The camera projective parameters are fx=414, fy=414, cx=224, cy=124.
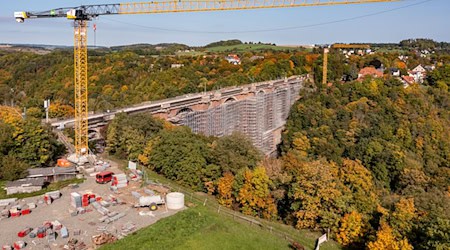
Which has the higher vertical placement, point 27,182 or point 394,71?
point 394,71

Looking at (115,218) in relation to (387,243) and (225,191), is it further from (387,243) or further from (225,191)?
(387,243)

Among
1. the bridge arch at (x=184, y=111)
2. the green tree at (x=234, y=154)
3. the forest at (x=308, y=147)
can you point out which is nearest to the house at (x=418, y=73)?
the forest at (x=308, y=147)

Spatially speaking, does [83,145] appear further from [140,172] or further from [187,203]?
[187,203]

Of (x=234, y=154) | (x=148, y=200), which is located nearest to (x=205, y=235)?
(x=148, y=200)

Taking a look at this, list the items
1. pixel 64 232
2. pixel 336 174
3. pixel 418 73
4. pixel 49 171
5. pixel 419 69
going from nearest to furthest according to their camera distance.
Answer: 1. pixel 64 232
2. pixel 49 171
3. pixel 336 174
4. pixel 418 73
5. pixel 419 69

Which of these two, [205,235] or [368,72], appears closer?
[205,235]

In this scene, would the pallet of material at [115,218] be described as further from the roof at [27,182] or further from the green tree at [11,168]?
the green tree at [11,168]
